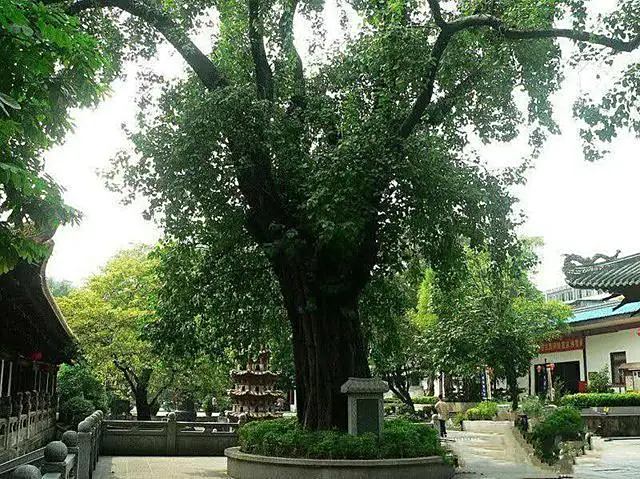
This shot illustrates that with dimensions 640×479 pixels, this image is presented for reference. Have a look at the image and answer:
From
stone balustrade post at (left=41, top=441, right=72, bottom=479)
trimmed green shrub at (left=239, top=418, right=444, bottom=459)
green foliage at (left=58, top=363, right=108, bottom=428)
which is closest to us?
stone balustrade post at (left=41, top=441, right=72, bottom=479)

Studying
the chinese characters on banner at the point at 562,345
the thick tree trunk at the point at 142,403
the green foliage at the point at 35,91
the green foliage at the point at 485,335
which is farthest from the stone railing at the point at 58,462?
the chinese characters on banner at the point at 562,345

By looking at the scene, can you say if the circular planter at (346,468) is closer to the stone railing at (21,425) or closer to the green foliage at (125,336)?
the stone railing at (21,425)

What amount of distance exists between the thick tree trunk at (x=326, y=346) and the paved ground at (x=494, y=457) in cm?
261

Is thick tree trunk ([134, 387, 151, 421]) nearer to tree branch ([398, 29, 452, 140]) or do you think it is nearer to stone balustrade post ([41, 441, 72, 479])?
tree branch ([398, 29, 452, 140])

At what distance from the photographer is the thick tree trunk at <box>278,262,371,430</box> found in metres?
12.8

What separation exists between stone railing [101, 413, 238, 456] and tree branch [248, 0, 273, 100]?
437 inches

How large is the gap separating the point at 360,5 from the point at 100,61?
789 cm

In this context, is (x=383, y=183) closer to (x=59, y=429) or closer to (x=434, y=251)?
(x=434, y=251)

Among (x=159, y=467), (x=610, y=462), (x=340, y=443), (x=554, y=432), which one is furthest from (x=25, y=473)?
(x=610, y=462)

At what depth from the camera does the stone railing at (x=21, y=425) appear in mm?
11133

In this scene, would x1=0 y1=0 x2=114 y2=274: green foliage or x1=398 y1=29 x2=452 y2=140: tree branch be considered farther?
x1=398 y1=29 x2=452 y2=140: tree branch

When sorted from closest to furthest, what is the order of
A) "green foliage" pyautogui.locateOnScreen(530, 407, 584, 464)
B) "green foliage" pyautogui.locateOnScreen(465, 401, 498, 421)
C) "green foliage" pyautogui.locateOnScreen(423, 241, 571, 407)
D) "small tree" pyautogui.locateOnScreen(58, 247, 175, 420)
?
1. "green foliage" pyautogui.locateOnScreen(530, 407, 584, 464)
2. "small tree" pyautogui.locateOnScreen(58, 247, 175, 420)
3. "green foliage" pyautogui.locateOnScreen(423, 241, 571, 407)
4. "green foliage" pyautogui.locateOnScreen(465, 401, 498, 421)

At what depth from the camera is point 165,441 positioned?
20062mm

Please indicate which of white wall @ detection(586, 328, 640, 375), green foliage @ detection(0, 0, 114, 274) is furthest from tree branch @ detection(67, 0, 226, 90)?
white wall @ detection(586, 328, 640, 375)
